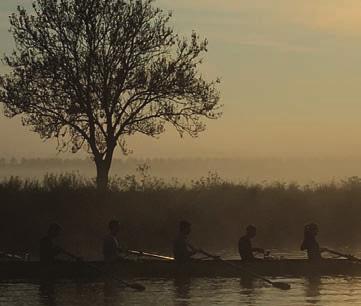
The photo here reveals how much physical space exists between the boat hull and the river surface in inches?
12.3

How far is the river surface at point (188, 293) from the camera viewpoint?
2647cm

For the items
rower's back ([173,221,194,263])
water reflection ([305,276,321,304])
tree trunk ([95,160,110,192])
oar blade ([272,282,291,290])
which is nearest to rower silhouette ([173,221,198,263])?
rower's back ([173,221,194,263])

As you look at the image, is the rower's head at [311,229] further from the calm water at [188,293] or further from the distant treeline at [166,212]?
the distant treeline at [166,212]

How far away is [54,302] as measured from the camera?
2644cm

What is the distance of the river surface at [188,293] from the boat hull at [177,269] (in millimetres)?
313

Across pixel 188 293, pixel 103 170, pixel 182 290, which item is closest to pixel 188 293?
pixel 188 293

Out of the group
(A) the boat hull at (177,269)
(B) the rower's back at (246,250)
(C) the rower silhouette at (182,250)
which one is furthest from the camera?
(B) the rower's back at (246,250)

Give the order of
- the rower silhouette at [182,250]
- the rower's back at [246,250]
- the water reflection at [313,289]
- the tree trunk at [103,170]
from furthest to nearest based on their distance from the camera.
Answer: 1. the tree trunk at [103,170]
2. the rower's back at [246,250]
3. the rower silhouette at [182,250]
4. the water reflection at [313,289]

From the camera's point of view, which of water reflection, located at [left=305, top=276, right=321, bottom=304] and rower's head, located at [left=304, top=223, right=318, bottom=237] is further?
rower's head, located at [left=304, top=223, right=318, bottom=237]

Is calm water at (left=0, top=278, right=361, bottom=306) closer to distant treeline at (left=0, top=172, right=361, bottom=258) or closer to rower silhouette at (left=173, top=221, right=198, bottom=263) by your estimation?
rower silhouette at (left=173, top=221, right=198, bottom=263)

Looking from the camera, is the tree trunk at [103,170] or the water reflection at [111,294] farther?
the tree trunk at [103,170]

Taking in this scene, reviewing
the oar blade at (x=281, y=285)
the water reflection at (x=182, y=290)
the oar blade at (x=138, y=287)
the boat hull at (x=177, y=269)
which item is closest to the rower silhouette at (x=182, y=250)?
the boat hull at (x=177, y=269)

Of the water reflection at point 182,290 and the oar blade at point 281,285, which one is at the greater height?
the oar blade at point 281,285

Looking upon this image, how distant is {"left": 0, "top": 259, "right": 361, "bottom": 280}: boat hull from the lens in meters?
29.6
